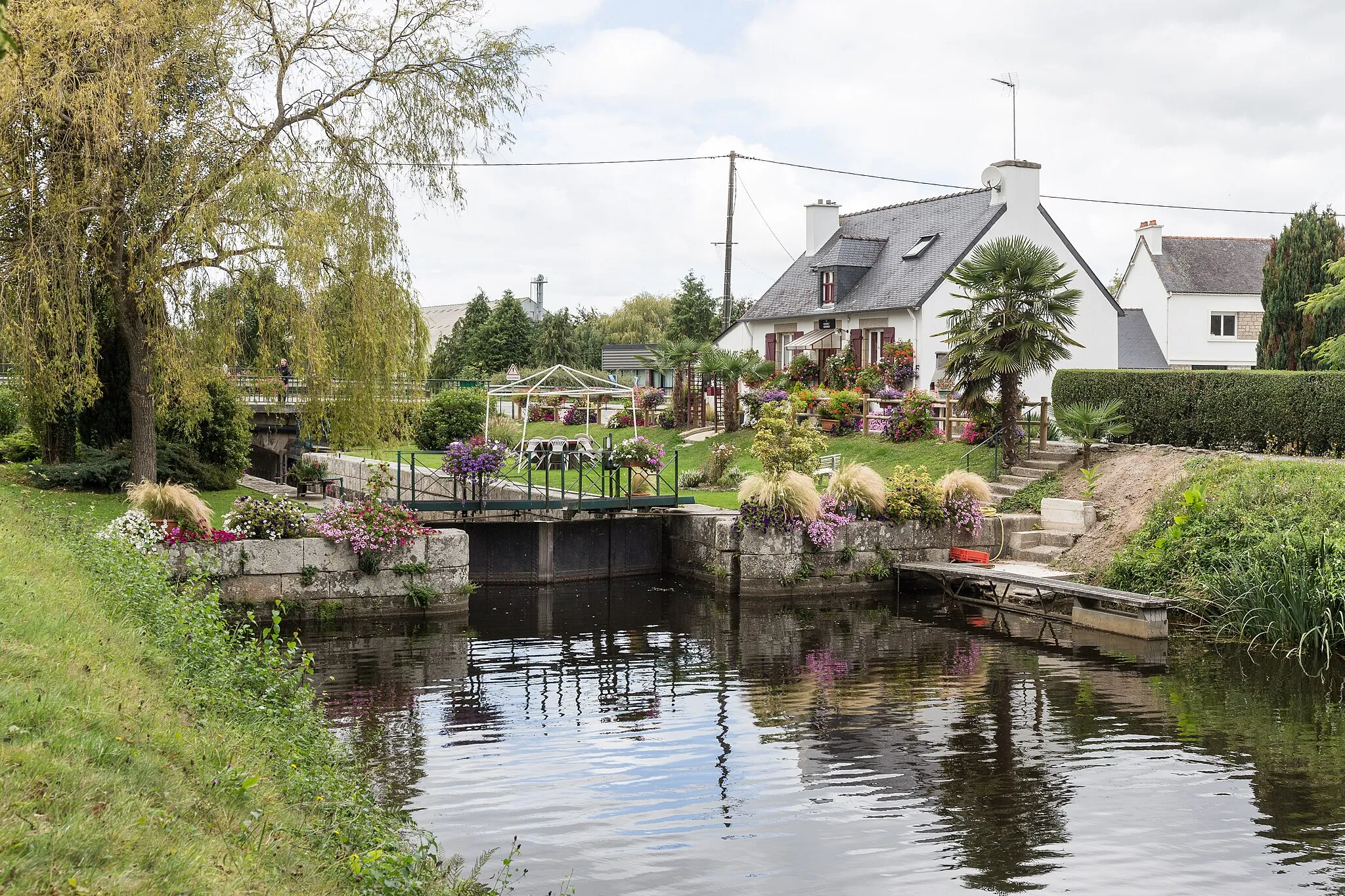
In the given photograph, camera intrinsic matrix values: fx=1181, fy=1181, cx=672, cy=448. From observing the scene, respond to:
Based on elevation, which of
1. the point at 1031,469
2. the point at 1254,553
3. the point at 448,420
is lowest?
the point at 1254,553

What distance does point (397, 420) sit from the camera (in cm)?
1884

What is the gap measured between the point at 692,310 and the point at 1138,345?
84.3 ft

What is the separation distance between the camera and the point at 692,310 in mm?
63438

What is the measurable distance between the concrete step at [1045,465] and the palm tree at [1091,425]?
1.45 feet

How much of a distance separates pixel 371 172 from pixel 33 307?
17.0 ft

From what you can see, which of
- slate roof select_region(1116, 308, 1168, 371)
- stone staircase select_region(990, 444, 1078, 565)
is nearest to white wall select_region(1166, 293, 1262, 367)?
slate roof select_region(1116, 308, 1168, 371)

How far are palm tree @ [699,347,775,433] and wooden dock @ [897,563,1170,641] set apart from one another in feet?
40.3

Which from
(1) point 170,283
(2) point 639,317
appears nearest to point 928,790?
(1) point 170,283

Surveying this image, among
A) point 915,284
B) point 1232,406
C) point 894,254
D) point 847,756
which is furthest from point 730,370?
point 847,756

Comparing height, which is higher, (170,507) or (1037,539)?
(170,507)

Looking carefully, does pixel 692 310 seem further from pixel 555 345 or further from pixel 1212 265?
pixel 1212 265

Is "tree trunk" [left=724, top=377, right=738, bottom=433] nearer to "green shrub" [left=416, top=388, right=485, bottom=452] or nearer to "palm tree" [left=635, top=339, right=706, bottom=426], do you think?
"palm tree" [left=635, top=339, right=706, bottom=426]

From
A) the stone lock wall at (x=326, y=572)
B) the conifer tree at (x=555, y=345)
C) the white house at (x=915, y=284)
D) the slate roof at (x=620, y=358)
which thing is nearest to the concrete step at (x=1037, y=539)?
the stone lock wall at (x=326, y=572)

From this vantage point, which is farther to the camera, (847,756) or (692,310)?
(692,310)
